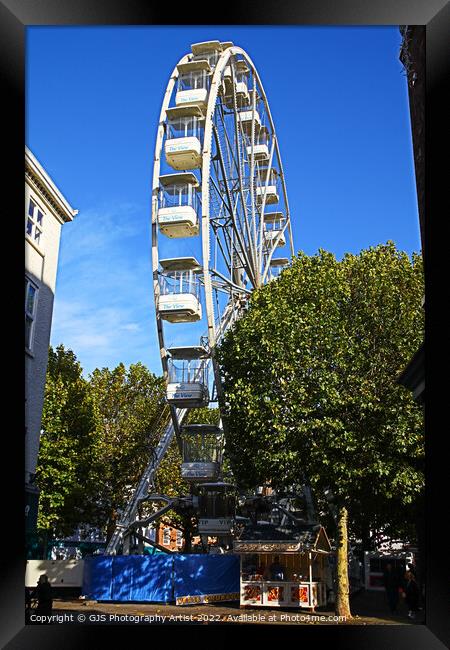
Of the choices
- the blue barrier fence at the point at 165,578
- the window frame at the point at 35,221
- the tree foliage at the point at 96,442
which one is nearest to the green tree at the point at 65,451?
the tree foliage at the point at 96,442

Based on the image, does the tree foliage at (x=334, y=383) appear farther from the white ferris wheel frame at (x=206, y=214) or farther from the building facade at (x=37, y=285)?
the building facade at (x=37, y=285)

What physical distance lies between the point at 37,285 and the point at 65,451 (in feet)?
37.3

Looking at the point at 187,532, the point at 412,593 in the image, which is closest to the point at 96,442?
the point at 187,532

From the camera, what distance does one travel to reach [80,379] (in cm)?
3738

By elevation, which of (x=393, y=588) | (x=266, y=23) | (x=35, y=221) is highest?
(x=35, y=221)

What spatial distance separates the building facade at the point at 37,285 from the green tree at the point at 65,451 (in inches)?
319

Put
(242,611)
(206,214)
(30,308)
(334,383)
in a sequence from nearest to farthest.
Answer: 1. (242,611)
2. (334,383)
3. (30,308)
4. (206,214)

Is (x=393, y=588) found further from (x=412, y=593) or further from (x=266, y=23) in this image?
(x=266, y=23)

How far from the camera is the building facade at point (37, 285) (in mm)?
21078

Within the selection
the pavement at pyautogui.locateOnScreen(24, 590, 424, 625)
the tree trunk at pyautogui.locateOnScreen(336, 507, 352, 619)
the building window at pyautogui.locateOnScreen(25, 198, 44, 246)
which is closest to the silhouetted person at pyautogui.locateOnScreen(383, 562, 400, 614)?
the pavement at pyautogui.locateOnScreen(24, 590, 424, 625)

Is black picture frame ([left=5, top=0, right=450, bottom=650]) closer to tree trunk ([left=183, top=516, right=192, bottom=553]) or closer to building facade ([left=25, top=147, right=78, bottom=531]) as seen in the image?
building facade ([left=25, top=147, right=78, bottom=531])

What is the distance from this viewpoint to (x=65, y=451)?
3150 cm
